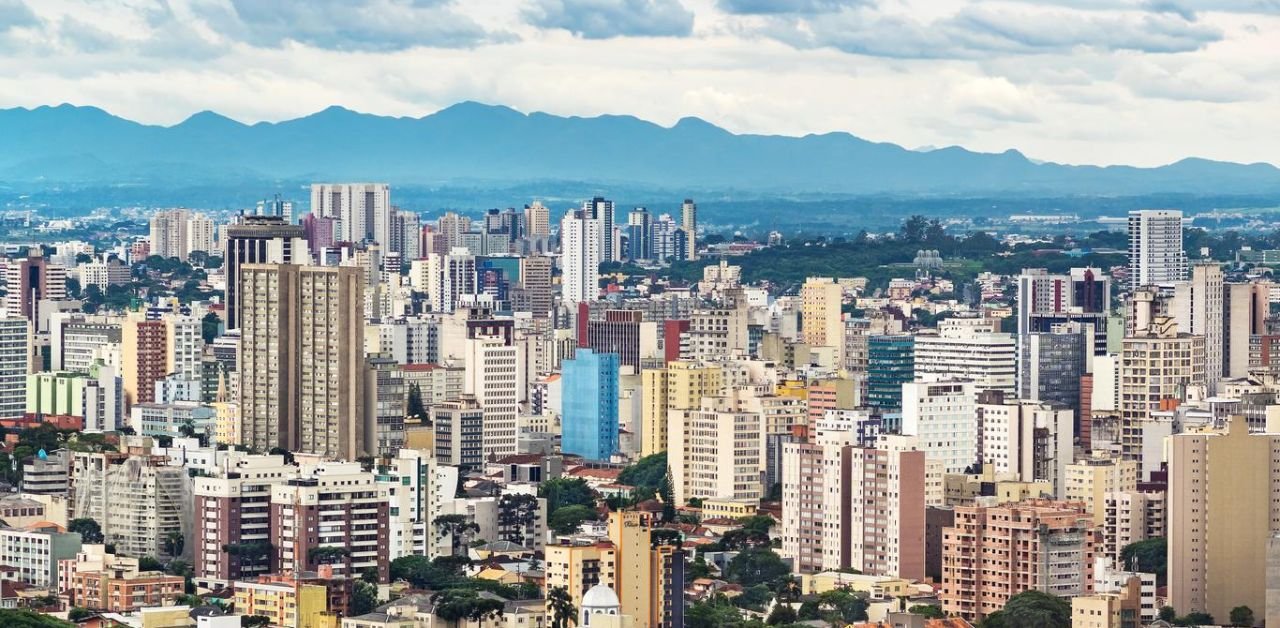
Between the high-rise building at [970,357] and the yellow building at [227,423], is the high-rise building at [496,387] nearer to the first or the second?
the yellow building at [227,423]

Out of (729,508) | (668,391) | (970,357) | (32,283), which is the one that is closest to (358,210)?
(32,283)

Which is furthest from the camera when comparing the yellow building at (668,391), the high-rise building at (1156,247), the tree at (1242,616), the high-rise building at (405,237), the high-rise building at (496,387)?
the high-rise building at (405,237)

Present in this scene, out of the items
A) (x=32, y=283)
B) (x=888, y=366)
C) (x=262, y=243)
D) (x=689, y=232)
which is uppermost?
→ (x=689, y=232)

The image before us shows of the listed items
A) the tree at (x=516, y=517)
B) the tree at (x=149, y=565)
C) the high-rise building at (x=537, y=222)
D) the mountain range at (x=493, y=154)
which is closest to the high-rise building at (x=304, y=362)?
the tree at (x=516, y=517)

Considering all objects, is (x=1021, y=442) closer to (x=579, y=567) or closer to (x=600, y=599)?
(x=579, y=567)

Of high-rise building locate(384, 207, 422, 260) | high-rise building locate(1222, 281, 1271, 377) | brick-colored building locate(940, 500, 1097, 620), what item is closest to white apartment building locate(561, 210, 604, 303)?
high-rise building locate(384, 207, 422, 260)

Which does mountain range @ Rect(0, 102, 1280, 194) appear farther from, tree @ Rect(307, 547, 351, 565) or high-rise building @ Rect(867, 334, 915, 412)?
tree @ Rect(307, 547, 351, 565)
